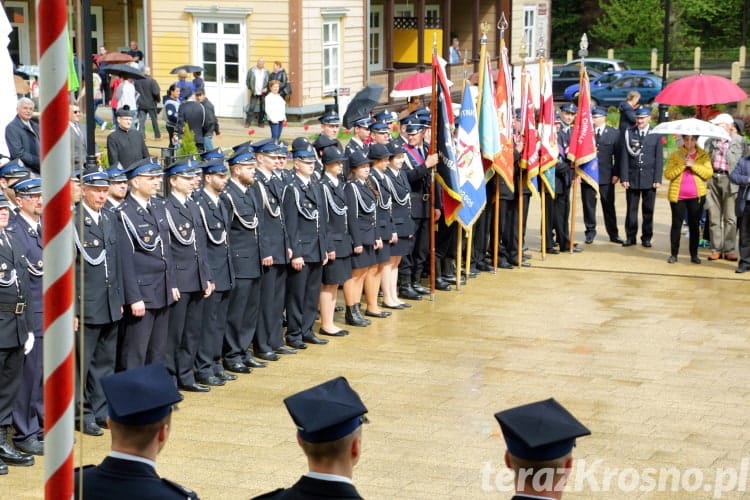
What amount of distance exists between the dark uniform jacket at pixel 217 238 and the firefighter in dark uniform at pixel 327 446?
19.9 feet

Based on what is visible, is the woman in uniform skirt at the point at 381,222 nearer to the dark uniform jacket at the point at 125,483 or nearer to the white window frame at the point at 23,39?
the dark uniform jacket at the point at 125,483

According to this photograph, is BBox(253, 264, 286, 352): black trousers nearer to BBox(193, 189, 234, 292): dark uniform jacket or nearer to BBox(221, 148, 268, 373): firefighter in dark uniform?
BBox(221, 148, 268, 373): firefighter in dark uniform

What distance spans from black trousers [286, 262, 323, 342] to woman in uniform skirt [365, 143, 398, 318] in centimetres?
114

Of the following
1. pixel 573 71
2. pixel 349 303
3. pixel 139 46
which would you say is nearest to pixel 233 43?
pixel 139 46

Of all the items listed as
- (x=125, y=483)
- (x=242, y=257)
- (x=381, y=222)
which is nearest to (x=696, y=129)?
(x=381, y=222)

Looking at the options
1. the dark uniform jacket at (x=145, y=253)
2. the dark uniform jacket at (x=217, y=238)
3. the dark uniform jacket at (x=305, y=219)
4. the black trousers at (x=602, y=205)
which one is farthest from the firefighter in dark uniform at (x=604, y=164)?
the dark uniform jacket at (x=145, y=253)

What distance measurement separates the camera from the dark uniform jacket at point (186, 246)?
10055mm

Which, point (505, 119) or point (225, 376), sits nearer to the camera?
point (225, 376)

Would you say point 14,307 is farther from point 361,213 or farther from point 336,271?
point 361,213

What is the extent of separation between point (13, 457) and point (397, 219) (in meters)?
5.83

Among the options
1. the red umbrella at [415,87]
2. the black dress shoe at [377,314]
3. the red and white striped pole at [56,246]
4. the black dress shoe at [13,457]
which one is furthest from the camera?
the red umbrella at [415,87]

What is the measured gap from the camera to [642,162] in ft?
55.1

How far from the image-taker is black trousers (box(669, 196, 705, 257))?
1574cm

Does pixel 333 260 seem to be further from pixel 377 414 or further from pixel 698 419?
pixel 698 419
